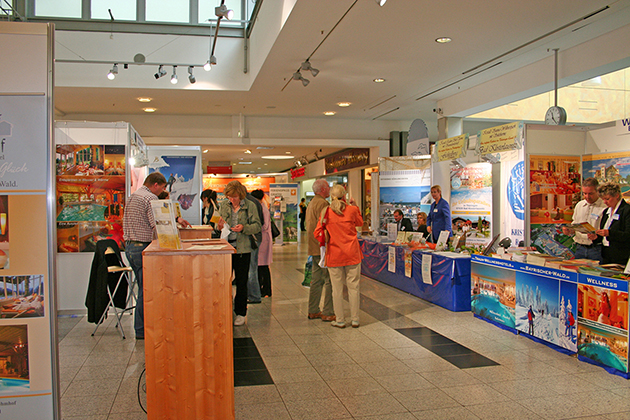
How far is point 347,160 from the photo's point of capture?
14.0m

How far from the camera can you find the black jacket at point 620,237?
4787mm

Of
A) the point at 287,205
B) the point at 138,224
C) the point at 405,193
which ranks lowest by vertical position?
the point at 138,224

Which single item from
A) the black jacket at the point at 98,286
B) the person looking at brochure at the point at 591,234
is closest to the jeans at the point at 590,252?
the person looking at brochure at the point at 591,234

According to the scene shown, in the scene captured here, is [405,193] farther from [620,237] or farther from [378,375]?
[378,375]

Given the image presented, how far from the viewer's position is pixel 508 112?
33.1 ft

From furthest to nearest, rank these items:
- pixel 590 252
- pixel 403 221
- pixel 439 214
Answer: pixel 403 221 < pixel 439 214 < pixel 590 252

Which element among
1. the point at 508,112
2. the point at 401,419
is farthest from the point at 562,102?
the point at 401,419

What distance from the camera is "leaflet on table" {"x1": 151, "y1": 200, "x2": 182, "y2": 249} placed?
279 cm

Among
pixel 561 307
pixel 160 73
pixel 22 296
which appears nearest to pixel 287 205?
pixel 160 73

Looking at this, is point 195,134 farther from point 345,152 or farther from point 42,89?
point 42,89

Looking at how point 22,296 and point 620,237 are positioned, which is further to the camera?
point 620,237

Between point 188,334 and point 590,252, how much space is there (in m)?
4.60

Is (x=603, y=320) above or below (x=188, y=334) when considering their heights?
below

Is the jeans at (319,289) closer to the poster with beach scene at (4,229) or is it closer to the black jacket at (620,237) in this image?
the black jacket at (620,237)
